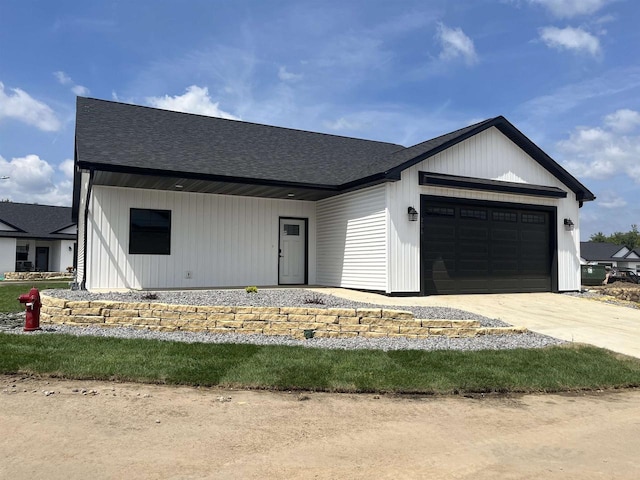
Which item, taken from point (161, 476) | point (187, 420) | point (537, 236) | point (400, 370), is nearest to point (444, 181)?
point (537, 236)

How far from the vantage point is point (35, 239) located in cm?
3447

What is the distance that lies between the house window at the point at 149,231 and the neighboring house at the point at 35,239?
23.0 meters

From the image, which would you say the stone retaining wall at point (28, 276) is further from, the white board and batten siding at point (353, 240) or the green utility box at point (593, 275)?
the green utility box at point (593, 275)

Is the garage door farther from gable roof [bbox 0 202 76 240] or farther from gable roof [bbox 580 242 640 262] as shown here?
gable roof [bbox 580 242 640 262]

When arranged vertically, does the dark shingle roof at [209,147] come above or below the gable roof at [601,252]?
→ above

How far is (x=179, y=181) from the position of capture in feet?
42.7

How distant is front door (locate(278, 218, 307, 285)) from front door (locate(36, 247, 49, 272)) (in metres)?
27.7

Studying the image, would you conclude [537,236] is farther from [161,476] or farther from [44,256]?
[44,256]

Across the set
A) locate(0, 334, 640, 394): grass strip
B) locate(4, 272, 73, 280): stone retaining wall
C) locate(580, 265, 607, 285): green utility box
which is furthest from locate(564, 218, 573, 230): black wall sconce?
locate(4, 272, 73, 280): stone retaining wall

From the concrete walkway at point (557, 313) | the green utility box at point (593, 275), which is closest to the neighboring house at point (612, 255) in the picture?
the green utility box at point (593, 275)

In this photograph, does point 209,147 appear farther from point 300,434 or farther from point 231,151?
point 300,434

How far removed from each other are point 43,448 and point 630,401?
6213mm

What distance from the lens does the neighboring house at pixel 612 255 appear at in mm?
60344

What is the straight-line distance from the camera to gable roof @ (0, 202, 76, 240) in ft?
111
